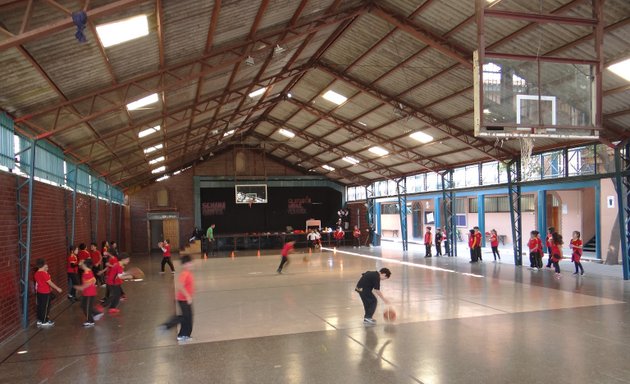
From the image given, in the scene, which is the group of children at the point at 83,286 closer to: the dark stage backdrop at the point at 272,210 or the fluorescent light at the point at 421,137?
the fluorescent light at the point at 421,137

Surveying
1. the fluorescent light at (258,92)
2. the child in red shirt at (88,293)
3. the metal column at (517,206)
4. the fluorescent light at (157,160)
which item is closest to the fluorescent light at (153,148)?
the fluorescent light at (157,160)

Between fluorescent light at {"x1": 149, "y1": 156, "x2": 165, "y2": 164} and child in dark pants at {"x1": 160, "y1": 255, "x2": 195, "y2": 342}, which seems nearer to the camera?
child in dark pants at {"x1": 160, "y1": 255, "x2": 195, "y2": 342}

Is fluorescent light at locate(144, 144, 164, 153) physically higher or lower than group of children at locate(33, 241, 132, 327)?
higher

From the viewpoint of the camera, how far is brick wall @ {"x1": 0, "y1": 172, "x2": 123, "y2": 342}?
9.45m

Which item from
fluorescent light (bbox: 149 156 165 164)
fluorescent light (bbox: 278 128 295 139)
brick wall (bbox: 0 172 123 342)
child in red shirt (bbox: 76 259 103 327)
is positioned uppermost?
fluorescent light (bbox: 278 128 295 139)

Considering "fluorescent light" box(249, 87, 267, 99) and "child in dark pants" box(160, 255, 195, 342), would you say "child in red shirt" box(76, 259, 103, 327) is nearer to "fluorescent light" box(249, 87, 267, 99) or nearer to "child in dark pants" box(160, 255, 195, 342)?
"child in dark pants" box(160, 255, 195, 342)

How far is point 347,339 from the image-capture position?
28.3 feet

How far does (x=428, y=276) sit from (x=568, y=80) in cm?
955

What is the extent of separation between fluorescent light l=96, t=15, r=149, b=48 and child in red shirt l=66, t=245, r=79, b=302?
715 centimetres

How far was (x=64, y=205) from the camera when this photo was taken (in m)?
14.7

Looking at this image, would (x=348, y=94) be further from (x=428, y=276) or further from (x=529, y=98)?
(x=529, y=98)

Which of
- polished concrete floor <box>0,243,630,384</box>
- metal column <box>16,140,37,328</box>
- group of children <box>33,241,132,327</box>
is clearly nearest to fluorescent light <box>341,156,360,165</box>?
polished concrete floor <box>0,243,630,384</box>

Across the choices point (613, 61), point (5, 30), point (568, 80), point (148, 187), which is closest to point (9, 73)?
point (5, 30)

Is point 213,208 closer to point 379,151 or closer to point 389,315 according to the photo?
point 379,151
